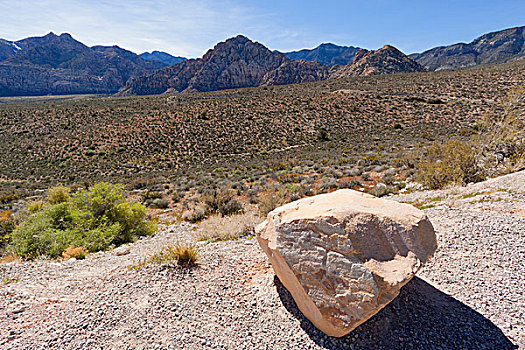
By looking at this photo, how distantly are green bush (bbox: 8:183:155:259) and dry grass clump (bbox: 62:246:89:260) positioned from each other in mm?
263

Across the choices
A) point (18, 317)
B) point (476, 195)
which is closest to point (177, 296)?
point (18, 317)

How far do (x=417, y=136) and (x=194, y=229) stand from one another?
30396 millimetres

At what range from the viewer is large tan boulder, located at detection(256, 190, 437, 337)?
3.20 meters

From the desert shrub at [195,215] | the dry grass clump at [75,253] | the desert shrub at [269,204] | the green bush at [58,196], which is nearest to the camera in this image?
the dry grass clump at [75,253]

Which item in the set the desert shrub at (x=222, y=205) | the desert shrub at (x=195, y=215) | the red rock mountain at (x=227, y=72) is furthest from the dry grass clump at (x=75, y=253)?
the red rock mountain at (x=227, y=72)

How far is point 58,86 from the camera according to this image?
18038cm

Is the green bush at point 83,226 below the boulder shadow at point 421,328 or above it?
below

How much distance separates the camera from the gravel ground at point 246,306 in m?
3.46

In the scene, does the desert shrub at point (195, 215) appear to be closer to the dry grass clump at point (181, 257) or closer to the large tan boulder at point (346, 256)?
the dry grass clump at point (181, 257)

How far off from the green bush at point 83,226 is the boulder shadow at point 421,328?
6977mm

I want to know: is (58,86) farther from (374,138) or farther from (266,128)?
(374,138)

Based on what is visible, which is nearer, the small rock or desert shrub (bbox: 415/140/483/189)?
the small rock

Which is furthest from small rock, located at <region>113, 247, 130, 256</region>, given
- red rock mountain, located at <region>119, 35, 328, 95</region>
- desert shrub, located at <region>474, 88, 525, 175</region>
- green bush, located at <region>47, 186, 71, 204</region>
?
red rock mountain, located at <region>119, 35, 328, 95</region>

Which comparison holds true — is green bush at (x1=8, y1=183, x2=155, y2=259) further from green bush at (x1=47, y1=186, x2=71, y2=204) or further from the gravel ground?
green bush at (x1=47, y1=186, x2=71, y2=204)
